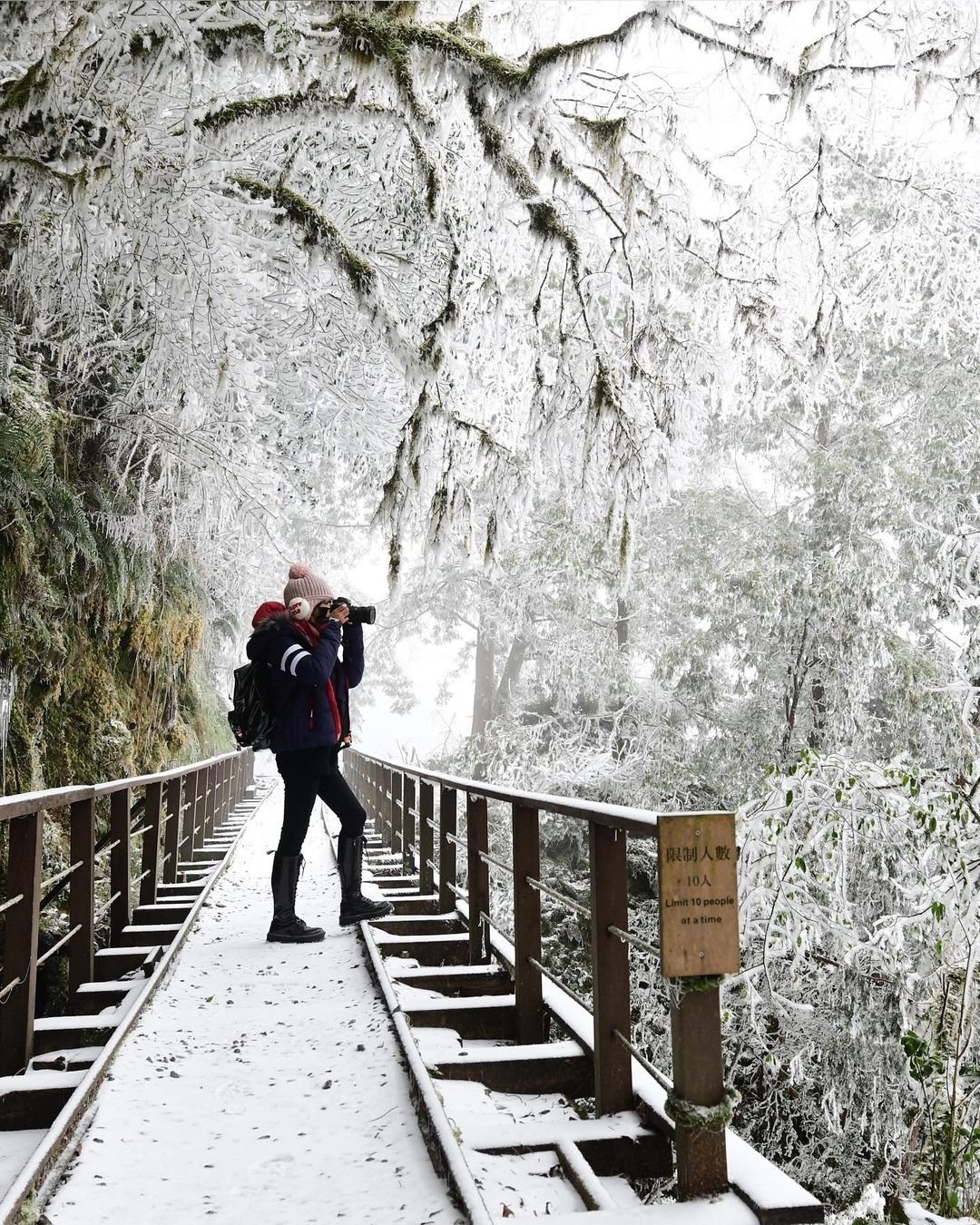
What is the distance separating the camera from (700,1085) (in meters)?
2.44

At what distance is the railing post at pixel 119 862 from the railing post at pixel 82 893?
0.59 metres

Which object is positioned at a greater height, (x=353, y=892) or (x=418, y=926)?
(x=353, y=892)

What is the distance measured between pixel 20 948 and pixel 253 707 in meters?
2.11

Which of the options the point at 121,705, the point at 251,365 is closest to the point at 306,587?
the point at 251,365

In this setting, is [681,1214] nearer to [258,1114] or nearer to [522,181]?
[258,1114]

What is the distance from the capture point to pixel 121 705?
9656 millimetres

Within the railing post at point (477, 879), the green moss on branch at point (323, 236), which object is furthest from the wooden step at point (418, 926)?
the green moss on branch at point (323, 236)

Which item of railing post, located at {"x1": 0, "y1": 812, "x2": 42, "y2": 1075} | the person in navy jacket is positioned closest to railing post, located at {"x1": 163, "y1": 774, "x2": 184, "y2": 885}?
the person in navy jacket

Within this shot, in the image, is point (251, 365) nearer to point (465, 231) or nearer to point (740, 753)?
point (465, 231)

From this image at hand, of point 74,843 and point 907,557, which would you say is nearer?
point 74,843

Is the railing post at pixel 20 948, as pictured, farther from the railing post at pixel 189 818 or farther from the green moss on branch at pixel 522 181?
the railing post at pixel 189 818

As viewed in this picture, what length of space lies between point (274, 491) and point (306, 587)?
2.53 m

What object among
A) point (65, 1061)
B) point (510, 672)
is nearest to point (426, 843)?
point (65, 1061)

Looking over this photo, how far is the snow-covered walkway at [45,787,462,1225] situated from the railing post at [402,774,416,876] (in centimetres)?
374
